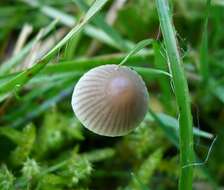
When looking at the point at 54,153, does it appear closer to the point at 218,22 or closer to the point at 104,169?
the point at 104,169

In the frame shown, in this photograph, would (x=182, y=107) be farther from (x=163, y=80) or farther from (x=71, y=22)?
(x=71, y=22)

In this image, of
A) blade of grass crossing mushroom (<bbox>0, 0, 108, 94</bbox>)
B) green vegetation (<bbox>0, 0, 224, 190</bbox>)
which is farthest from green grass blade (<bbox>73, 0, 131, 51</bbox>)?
blade of grass crossing mushroom (<bbox>0, 0, 108, 94</bbox>)

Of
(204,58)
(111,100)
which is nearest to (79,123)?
(204,58)

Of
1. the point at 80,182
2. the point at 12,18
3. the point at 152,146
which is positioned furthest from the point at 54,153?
the point at 12,18

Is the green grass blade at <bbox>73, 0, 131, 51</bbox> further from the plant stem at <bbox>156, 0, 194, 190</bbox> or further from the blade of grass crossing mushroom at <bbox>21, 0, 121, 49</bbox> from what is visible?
the plant stem at <bbox>156, 0, 194, 190</bbox>

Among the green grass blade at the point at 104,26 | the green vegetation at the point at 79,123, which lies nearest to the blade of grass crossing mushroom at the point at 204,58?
the green vegetation at the point at 79,123

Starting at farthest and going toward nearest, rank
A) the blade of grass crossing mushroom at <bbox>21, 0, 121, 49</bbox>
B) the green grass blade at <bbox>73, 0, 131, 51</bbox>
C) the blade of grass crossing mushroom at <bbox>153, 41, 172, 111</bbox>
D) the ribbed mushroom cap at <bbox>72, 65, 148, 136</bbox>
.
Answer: the blade of grass crossing mushroom at <bbox>21, 0, 121, 49</bbox>, the green grass blade at <bbox>73, 0, 131, 51</bbox>, the blade of grass crossing mushroom at <bbox>153, 41, 172, 111</bbox>, the ribbed mushroom cap at <bbox>72, 65, 148, 136</bbox>

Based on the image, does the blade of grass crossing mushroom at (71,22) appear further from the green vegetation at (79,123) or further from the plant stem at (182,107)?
the plant stem at (182,107)
